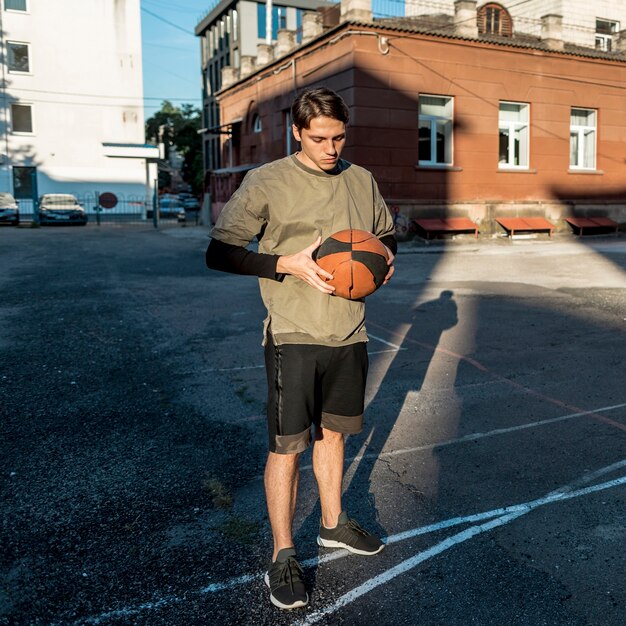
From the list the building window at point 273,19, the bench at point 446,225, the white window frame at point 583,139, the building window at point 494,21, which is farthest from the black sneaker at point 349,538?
the building window at point 273,19

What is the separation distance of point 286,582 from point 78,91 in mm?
45870

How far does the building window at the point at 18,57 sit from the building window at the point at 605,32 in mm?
32895

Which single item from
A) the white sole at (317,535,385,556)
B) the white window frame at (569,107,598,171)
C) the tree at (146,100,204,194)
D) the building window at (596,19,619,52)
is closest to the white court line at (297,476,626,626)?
the white sole at (317,535,385,556)

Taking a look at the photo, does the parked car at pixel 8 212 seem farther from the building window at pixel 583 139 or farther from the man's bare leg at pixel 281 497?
the man's bare leg at pixel 281 497

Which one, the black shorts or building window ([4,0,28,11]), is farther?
building window ([4,0,28,11])

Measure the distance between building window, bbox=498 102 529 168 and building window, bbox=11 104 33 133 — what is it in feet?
102

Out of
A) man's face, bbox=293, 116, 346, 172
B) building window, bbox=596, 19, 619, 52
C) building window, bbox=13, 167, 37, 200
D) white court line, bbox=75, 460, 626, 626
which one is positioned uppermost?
building window, bbox=596, 19, 619, 52

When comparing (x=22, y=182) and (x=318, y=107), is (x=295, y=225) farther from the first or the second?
(x=22, y=182)

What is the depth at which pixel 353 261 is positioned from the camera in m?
3.06

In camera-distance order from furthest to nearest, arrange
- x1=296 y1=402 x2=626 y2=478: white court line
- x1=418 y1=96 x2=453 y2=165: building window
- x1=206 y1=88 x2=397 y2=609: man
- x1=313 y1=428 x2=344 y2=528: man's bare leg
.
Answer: x1=418 y1=96 x2=453 y2=165: building window < x1=296 y1=402 x2=626 y2=478: white court line < x1=313 y1=428 x2=344 y2=528: man's bare leg < x1=206 y1=88 x2=397 y2=609: man

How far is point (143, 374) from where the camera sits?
689cm

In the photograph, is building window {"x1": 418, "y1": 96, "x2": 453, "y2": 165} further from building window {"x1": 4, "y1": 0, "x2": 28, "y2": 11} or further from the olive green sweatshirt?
building window {"x1": 4, "y1": 0, "x2": 28, "y2": 11}

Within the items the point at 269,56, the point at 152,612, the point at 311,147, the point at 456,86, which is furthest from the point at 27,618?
the point at 269,56

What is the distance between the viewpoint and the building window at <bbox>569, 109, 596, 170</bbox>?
25.8m
